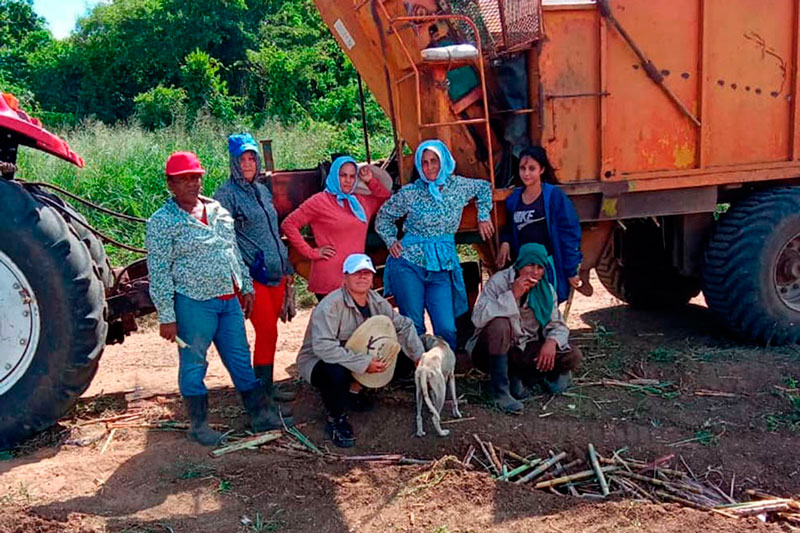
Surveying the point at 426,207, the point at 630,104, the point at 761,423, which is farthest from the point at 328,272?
the point at 761,423

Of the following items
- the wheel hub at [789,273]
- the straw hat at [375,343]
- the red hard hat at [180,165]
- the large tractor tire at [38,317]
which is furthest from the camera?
the wheel hub at [789,273]

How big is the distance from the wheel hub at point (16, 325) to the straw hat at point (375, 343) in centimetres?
168

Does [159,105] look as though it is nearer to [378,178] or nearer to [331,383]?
[378,178]

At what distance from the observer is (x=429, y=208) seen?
4945mm

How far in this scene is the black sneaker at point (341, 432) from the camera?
173 inches

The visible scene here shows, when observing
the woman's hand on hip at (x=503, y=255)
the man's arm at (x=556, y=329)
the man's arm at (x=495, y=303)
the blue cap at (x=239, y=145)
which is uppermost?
the blue cap at (x=239, y=145)

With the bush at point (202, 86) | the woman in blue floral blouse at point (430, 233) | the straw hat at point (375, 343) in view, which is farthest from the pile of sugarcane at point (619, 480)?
the bush at point (202, 86)

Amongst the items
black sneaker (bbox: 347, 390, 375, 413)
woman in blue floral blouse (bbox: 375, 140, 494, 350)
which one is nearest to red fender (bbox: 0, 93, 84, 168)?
woman in blue floral blouse (bbox: 375, 140, 494, 350)

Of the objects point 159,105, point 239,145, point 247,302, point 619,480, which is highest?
point 159,105

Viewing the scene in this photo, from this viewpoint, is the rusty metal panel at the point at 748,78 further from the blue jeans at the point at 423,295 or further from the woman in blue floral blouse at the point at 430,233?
the blue jeans at the point at 423,295

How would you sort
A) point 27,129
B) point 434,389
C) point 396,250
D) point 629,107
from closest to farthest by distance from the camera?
point 434,389
point 27,129
point 396,250
point 629,107

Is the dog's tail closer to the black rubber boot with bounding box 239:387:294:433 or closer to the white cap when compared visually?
the white cap

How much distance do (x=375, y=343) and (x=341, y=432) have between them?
53cm

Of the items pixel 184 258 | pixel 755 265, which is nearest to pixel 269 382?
pixel 184 258
